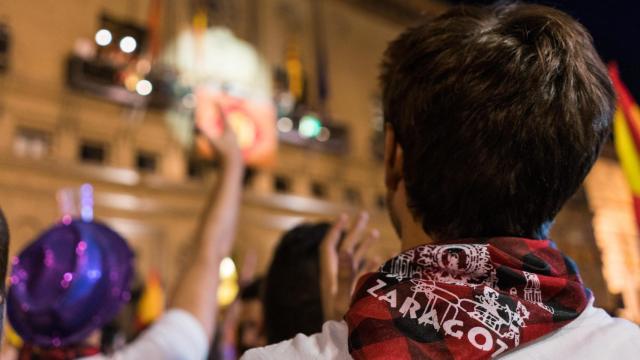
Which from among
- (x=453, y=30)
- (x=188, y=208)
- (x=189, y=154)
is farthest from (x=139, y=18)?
(x=453, y=30)

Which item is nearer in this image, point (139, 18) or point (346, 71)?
point (139, 18)

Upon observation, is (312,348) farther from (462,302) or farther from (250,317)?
(250,317)

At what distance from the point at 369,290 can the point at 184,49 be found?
14.5 m

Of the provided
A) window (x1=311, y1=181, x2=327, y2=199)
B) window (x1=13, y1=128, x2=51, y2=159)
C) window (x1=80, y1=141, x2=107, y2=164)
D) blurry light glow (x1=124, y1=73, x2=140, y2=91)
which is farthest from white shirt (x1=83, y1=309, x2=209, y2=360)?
window (x1=311, y1=181, x2=327, y2=199)

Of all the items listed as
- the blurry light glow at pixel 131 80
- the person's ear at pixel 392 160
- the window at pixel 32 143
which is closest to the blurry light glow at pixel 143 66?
the blurry light glow at pixel 131 80

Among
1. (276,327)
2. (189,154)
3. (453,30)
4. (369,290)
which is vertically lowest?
(189,154)

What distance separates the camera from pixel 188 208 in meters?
14.6

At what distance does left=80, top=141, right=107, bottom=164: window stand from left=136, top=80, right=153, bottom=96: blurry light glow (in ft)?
4.99

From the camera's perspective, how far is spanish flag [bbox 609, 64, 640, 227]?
1458 millimetres

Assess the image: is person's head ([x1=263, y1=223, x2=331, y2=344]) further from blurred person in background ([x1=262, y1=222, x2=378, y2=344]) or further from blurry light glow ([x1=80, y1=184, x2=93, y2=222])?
blurry light glow ([x1=80, y1=184, x2=93, y2=222])

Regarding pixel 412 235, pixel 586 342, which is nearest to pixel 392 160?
pixel 412 235

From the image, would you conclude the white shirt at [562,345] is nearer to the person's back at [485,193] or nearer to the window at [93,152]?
the person's back at [485,193]

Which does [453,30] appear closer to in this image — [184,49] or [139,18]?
[139,18]

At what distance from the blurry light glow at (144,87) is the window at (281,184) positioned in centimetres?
454
